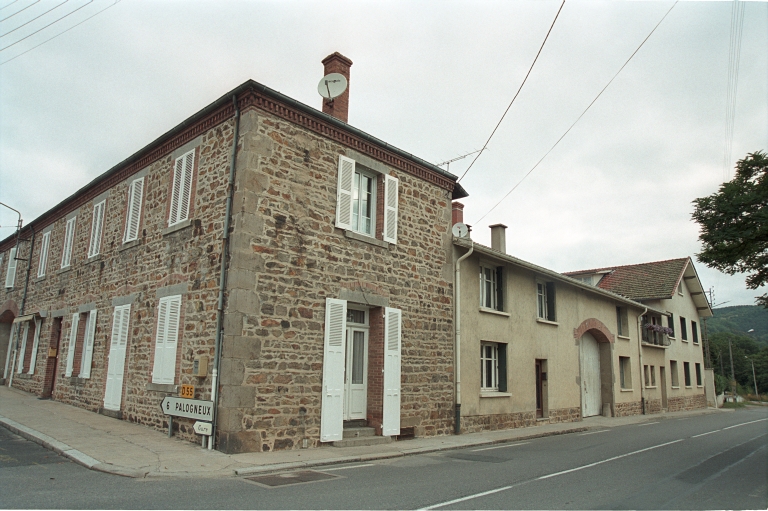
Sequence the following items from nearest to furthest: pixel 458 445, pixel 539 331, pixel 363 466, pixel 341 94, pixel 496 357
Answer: pixel 363 466 < pixel 458 445 < pixel 341 94 < pixel 496 357 < pixel 539 331

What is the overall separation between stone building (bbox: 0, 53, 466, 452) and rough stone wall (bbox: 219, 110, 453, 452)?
0.03 meters

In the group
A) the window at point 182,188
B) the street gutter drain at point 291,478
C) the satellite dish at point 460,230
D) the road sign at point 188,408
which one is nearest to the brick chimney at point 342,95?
the window at point 182,188

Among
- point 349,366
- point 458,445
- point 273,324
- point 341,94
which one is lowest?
point 458,445

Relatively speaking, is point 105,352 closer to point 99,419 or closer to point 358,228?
point 99,419

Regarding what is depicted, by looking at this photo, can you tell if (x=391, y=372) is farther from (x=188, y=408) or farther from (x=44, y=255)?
(x=44, y=255)

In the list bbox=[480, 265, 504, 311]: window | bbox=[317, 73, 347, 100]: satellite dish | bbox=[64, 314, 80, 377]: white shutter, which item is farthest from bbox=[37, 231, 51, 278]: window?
bbox=[480, 265, 504, 311]: window

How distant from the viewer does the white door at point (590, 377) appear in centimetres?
1981

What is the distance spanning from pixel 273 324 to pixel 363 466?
2894 millimetres

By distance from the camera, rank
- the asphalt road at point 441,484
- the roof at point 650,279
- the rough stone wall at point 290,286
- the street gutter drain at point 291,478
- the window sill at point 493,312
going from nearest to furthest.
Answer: the asphalt road at point 441,484 < the street gutter drain at point 291,478 < the rough stone wall at point 290,286 < the window sill at point 493,312 < the roof at point 650,279

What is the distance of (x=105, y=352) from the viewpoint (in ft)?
43.3

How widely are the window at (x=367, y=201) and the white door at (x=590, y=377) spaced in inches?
449

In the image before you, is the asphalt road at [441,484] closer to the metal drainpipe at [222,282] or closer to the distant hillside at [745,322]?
the metal drainpipe at [222,282]

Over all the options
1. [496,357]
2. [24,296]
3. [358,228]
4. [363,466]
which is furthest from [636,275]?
[24,296]

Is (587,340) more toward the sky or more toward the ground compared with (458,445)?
more toward the sky
